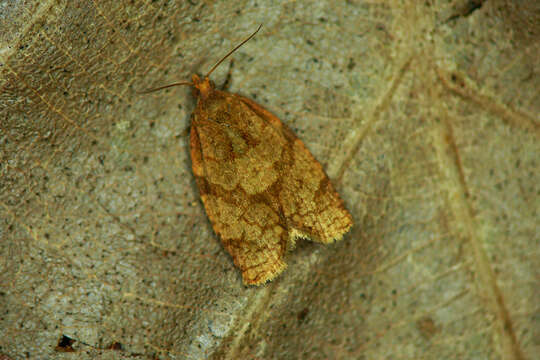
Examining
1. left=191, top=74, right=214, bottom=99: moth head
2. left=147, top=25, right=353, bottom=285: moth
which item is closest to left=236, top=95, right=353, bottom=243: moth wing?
left=147, top=25, right=353, bottom=285: moth

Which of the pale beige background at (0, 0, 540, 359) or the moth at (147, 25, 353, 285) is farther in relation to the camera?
the moth at (147, 25, 353, 285)

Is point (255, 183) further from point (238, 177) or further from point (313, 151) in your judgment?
point (313, 151)

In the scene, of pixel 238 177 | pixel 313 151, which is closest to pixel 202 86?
pixel 238 177

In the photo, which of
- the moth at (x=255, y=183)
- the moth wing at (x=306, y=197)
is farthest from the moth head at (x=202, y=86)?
the moth wing at (x=306, y=197)

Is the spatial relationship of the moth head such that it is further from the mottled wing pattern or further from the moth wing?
the moth wing

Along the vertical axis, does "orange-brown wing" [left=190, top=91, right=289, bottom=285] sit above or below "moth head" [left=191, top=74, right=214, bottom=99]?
below

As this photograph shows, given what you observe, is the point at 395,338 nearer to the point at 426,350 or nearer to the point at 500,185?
the point at 426,350

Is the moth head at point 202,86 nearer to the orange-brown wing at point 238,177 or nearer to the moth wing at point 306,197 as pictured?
the orange-brown wing at point 238,177

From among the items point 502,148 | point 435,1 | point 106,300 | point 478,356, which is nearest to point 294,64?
point 435,1
